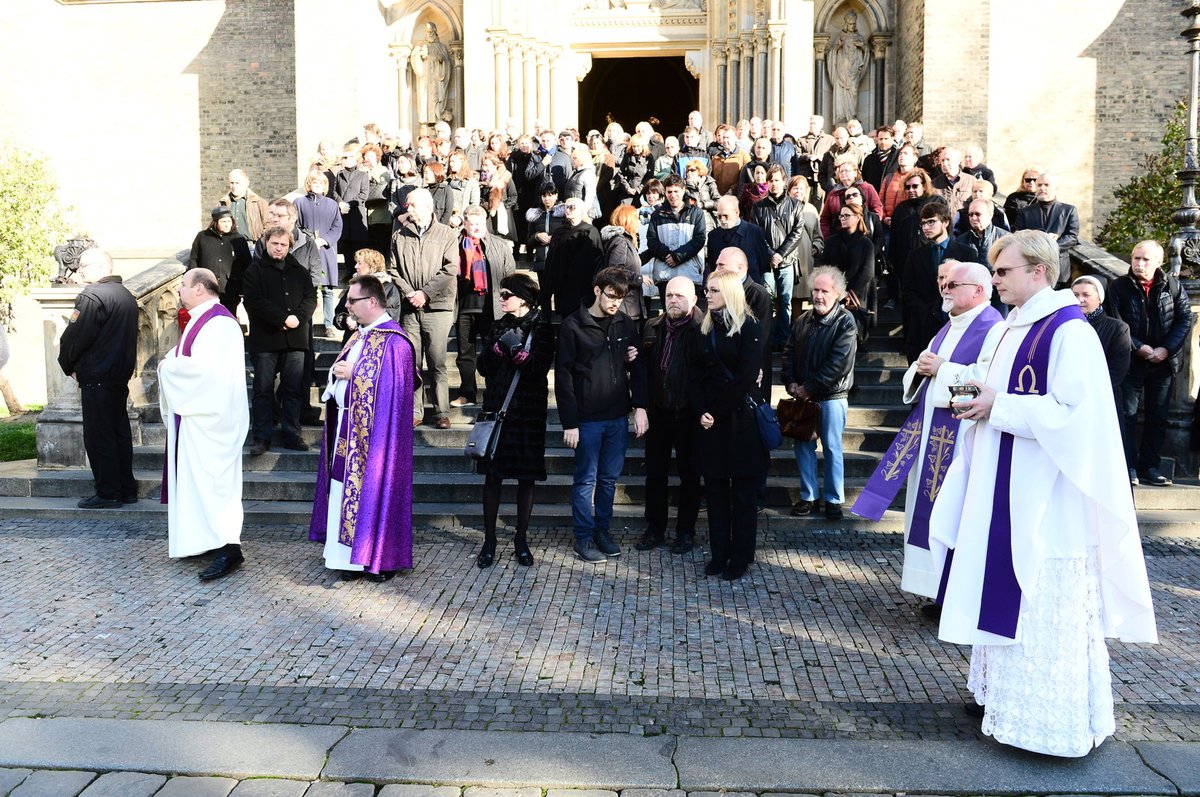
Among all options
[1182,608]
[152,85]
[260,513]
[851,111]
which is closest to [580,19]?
[851,111]

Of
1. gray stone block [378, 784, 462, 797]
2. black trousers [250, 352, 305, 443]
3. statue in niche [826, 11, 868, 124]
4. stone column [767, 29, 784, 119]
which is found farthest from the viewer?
statue in niche [826, 11, 868, 124]

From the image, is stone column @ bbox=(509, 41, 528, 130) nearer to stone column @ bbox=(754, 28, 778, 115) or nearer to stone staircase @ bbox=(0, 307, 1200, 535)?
stone column @ bbox=(754, 28, 778, 115)

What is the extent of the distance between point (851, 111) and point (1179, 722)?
17159mm

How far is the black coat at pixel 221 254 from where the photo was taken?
10.3 metres

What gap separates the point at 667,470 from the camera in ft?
24.5

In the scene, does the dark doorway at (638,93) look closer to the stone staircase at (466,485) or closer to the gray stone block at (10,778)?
the stone staircase at (466,485)

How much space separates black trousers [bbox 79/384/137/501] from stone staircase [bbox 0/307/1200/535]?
0.70ft

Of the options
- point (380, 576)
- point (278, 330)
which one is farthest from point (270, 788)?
point (278, 330)

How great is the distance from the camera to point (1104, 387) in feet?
13.7

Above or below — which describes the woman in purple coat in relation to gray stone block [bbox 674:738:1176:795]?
above

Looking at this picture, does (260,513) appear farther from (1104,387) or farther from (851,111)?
(851,111)

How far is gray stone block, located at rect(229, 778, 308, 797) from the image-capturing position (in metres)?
3.91

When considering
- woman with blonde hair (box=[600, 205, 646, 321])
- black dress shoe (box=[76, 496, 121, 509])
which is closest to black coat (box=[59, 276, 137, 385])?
black dress shoe (box=[76, 496, 121, 509])

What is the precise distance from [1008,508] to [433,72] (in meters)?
18.5
